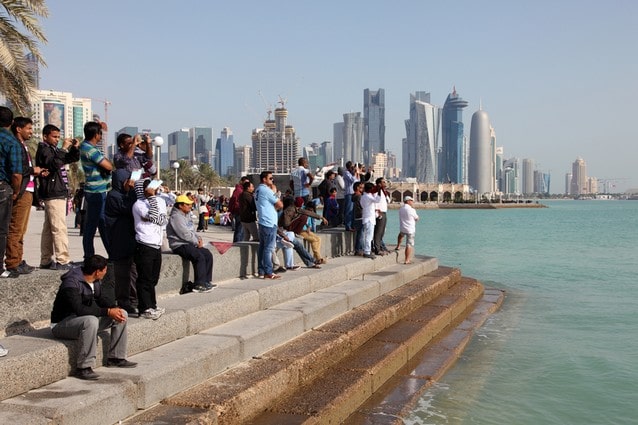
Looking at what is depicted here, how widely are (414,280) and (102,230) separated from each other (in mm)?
8208

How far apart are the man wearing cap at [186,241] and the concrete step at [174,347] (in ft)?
1.09

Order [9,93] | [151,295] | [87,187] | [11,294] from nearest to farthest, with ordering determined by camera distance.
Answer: [11,294] < [151,295] < [87,187] < [9,93]

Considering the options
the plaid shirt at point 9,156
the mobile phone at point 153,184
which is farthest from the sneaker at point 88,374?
the plaid shirt at point 9,156

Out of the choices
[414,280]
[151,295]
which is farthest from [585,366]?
[151,295]

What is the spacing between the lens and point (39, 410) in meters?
4.45

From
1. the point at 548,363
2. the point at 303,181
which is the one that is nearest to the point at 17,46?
the point at 303,181

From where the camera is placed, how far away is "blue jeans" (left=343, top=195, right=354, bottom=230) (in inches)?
592

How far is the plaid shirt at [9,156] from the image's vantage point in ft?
20.4

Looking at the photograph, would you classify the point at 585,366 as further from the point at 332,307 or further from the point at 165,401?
the point at 165,401

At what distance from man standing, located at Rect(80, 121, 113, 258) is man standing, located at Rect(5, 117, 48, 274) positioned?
0.50 m

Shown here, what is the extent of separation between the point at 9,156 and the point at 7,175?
190 millimetres

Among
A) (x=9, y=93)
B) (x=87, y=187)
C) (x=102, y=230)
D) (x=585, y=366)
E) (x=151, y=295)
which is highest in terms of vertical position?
(x=9, y=93)

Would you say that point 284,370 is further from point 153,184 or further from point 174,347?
point 153,184

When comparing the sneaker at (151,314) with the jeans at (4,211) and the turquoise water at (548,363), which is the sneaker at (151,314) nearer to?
the jeans at (4,211)
